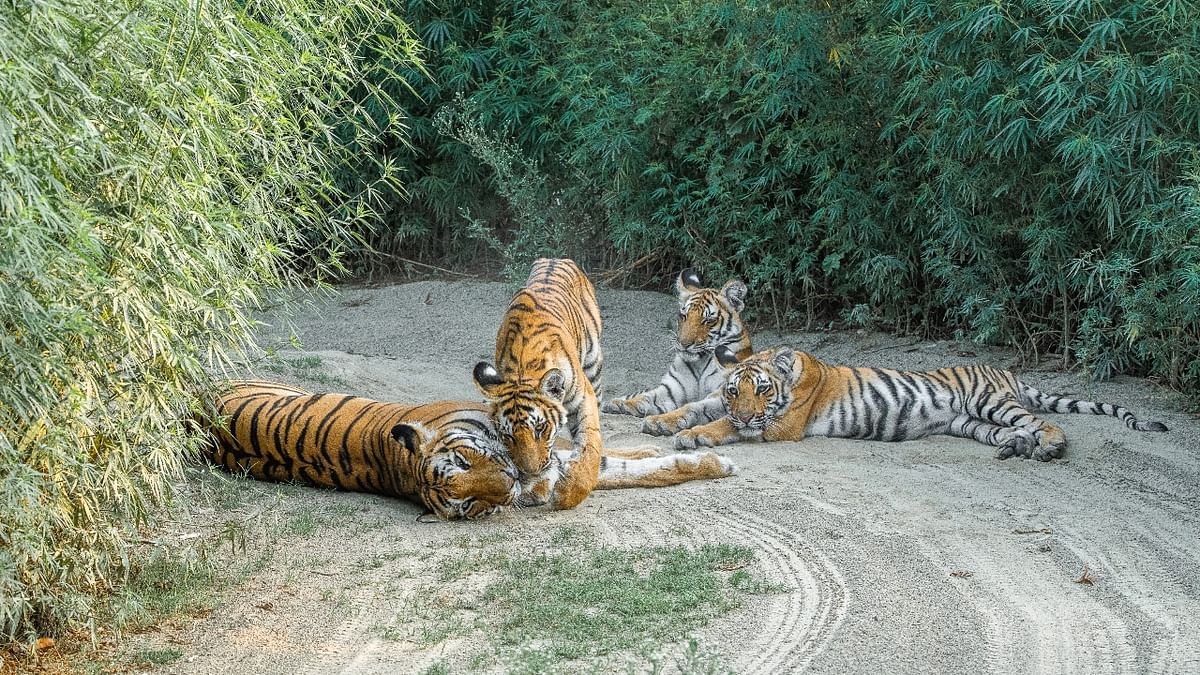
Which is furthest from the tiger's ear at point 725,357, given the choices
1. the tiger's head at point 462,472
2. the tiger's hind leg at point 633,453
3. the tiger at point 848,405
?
the tiger's head at point 462,472

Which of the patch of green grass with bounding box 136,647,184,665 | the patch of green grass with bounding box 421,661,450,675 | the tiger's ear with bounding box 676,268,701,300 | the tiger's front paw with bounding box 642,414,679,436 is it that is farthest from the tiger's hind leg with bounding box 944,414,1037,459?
the patch of green grass with bounding box 136,647,184,665

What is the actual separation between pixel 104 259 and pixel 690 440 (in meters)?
3.14

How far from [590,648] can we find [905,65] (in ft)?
14.2

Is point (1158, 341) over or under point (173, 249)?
under

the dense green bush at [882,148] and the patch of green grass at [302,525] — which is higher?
the dense green bush at [882,148]

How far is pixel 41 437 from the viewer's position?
3230 mm

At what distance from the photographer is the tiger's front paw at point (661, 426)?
6195 millimetres

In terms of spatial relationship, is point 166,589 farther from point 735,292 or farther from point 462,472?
point 735,292

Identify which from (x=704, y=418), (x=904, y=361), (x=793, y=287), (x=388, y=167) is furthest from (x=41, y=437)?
(x=793, y=287)

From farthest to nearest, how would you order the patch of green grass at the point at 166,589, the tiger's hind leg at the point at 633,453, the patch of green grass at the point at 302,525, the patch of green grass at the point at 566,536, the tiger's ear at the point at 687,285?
the tiger's ear at the point at 687,285 → the tiger's hind leg at the point at 633,453 → the patch of green grass at the point at 302,525 → the patch of green grass at the point at 566,536 → the patch of green grass at the point at 166,589

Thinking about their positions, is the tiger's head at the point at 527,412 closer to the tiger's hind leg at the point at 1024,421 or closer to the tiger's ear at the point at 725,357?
the tiger's ear at the point at 725,357

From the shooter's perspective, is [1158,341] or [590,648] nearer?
[590,648]

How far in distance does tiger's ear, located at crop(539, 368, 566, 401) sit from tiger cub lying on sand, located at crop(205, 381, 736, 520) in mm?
252

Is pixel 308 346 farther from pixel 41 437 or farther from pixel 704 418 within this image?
pixel 41 437
